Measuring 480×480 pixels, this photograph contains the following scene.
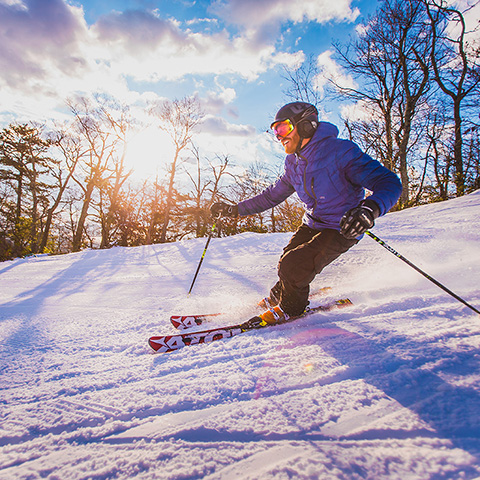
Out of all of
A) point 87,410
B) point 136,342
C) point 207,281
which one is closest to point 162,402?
point 87,410

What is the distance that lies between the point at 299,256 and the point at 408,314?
3.06ft

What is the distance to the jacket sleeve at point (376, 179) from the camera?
1769 millimetres

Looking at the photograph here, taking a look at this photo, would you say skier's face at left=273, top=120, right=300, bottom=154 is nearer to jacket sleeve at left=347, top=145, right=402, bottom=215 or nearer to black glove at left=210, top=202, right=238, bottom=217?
jacket sleeve at left=347, top=145, right=402, bottom=215

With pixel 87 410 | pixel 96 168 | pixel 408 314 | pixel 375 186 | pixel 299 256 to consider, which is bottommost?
pixel 87 410

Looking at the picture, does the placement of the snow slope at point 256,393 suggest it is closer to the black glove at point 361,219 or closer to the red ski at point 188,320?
the red ski at point 188,320

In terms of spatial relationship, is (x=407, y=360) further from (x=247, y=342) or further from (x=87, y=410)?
(x=87, y=410)

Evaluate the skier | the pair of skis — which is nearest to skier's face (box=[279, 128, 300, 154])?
the skier

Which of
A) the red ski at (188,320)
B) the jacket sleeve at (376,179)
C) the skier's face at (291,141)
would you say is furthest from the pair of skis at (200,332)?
the skier's face at (291,141)

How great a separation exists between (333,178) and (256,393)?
1.73m

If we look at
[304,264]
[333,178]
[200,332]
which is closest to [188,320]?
[200,332]

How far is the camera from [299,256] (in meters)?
2.24

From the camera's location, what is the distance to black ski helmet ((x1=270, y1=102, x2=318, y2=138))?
2150mm

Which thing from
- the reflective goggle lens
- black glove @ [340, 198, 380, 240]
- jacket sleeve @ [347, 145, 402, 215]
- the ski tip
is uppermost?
the reflective goggle lens

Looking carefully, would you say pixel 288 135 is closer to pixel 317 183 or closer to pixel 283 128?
pixel 283 128
